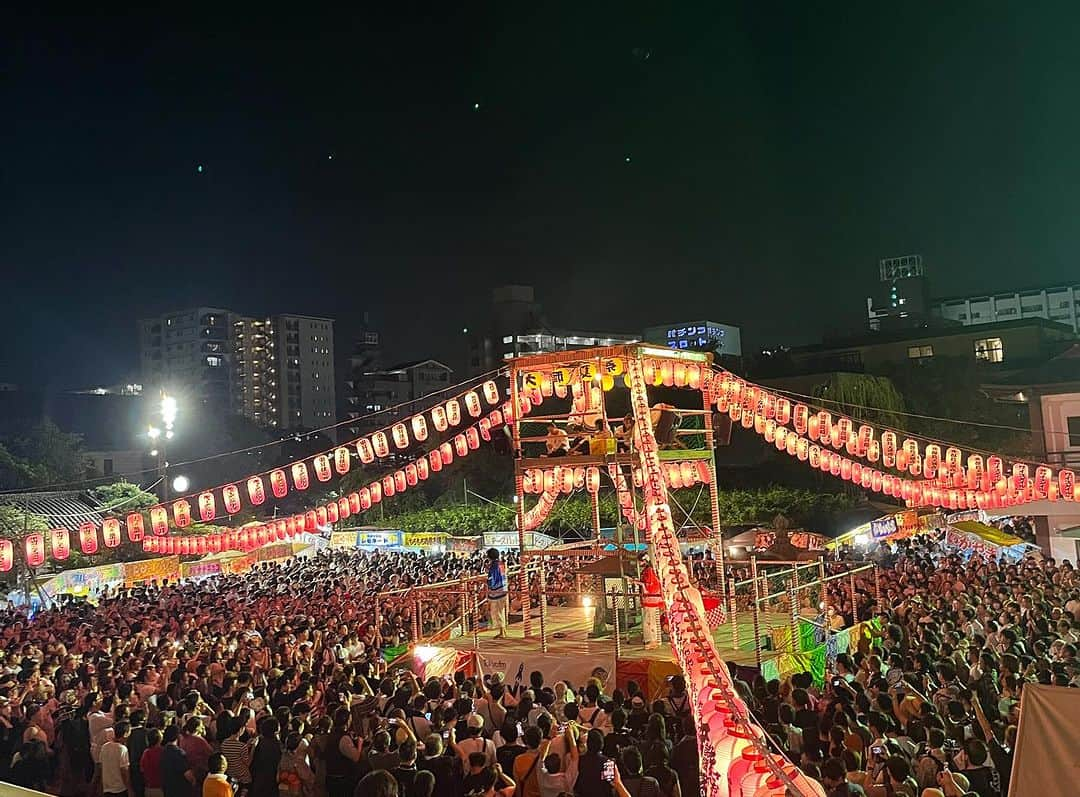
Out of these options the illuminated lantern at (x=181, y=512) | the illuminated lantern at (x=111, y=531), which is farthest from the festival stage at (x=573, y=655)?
the illuminated lantern at (x=111, y=531)

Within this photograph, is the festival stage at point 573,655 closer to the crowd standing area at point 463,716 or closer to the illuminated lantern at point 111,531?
the crowd standing area at point 463,716

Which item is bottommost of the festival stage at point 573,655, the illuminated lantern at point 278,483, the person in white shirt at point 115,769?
the festival stage at point 573,655

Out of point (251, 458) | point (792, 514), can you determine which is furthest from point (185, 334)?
point (792, 514)

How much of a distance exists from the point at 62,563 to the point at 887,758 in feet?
92.3

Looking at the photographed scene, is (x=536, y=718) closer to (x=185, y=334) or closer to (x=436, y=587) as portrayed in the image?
(x=436, y=587)

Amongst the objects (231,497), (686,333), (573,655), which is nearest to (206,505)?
(231,497)

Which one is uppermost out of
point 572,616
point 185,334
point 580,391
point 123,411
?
point 185,334

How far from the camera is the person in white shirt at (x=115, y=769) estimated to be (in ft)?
27.7

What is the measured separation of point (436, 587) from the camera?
1576 centimetres

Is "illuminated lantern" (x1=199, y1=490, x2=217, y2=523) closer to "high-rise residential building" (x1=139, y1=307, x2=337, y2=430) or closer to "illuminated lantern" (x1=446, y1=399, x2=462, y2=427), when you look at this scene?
"illuminated lantern" (x1=446, y1=399, x2=462, y2=427)

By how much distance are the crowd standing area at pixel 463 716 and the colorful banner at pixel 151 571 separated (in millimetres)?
10184

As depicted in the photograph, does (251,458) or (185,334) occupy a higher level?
(185,334)

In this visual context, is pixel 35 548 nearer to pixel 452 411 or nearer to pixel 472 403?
pixel 452 411

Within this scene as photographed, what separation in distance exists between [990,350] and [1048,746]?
41743 millimetres
